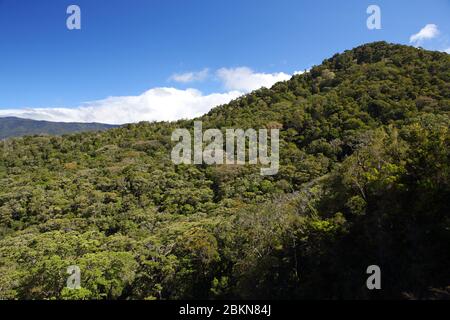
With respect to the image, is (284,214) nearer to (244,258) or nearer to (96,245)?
(244,258)

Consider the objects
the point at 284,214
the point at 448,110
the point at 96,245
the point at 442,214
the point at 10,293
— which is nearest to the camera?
the point at 442,214

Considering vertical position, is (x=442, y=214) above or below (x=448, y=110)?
below

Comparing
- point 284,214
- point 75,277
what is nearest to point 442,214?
point 284,214

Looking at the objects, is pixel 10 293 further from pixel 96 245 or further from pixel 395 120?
pixel 395 120

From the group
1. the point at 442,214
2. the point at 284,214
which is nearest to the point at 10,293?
the point at 284,214

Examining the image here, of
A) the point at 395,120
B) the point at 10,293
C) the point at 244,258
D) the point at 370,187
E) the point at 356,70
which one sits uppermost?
the point at 356,70

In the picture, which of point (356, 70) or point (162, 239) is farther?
point (356, 70)

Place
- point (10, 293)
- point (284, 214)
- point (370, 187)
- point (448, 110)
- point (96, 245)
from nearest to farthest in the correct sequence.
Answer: point (370, 187), point (10, 293), point (284, 214), point (96, 245), point (448, 110)
